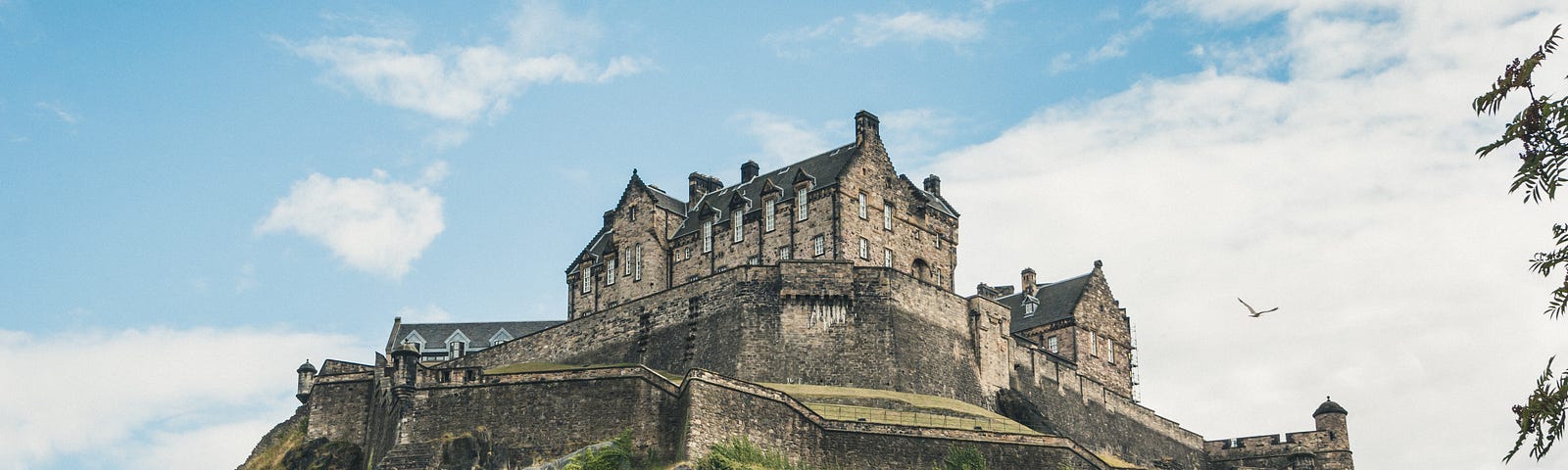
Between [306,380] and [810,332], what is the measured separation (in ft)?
74.0

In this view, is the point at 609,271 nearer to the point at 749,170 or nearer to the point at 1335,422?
the point at 749,170

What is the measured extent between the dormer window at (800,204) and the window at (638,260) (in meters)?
8.96

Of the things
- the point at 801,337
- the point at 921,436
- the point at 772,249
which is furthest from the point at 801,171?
the point at 921,436

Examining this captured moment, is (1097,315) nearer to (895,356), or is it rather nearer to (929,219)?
(929,219)

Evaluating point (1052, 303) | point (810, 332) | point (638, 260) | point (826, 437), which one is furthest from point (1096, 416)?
point (638, 260)

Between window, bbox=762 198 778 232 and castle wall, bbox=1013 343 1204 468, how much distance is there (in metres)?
12.7

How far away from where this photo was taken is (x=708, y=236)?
72812mm

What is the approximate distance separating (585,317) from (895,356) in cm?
1454

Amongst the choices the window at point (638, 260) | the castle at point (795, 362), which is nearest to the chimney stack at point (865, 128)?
the castle at point (795, 362)

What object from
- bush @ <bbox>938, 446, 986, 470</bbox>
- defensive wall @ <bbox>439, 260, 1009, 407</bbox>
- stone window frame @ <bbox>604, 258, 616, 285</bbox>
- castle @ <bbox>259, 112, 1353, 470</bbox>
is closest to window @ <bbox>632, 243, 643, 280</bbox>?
castle @ <bbox>259, 112, 1353, 470</bbox>

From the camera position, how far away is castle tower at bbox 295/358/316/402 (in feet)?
223

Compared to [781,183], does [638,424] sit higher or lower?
lower

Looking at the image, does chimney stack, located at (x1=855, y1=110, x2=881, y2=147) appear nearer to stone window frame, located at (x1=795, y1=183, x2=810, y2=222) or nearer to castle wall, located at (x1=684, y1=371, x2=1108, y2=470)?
stone window frame, located at (x1=795, y1=183, x2=810, y2=222)

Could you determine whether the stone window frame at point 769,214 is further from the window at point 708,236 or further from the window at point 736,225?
the window at point 708,236
